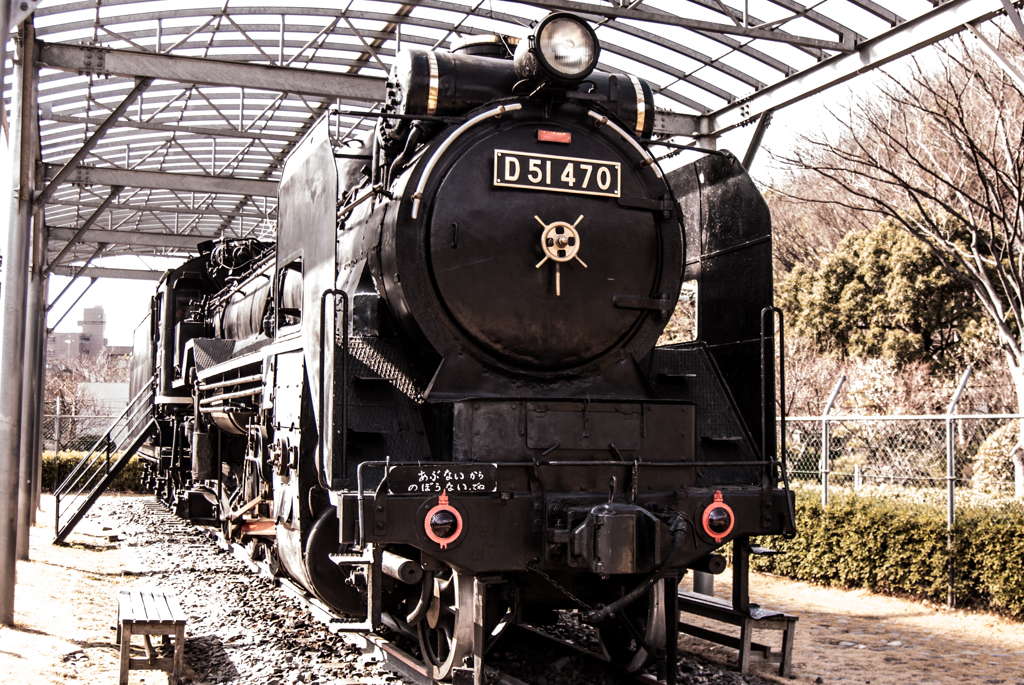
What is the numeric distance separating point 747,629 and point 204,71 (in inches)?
281

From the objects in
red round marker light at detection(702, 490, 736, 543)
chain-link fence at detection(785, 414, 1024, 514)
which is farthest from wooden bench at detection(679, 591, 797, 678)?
chain-link fence at detection(785, 414, 1024, 514)

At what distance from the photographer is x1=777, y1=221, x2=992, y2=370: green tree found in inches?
754

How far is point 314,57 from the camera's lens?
1224cm

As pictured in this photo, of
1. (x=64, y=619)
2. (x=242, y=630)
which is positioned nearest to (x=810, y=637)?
(x=242, y=630)

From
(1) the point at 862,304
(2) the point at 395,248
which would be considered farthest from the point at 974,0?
(1) the point at 862,304

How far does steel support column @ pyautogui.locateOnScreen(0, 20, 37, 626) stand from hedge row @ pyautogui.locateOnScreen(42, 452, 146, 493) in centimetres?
1363

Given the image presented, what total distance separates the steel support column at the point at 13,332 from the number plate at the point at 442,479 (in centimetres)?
436

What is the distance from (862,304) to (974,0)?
14825mm

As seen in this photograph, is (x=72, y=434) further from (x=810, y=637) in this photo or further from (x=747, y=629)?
(x=747, y=629)

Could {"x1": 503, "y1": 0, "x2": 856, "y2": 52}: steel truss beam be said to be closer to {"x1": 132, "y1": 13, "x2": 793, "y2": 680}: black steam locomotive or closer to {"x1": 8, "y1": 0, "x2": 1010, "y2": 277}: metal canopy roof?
{"x1": 8, "y1": 0, "x2": 1010, "y2": 277}: metal canopy roof

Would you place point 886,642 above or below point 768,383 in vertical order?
below

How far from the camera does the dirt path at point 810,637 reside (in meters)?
5.91

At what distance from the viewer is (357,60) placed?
12375 millimetres

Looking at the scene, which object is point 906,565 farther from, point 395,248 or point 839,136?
point 839,136
